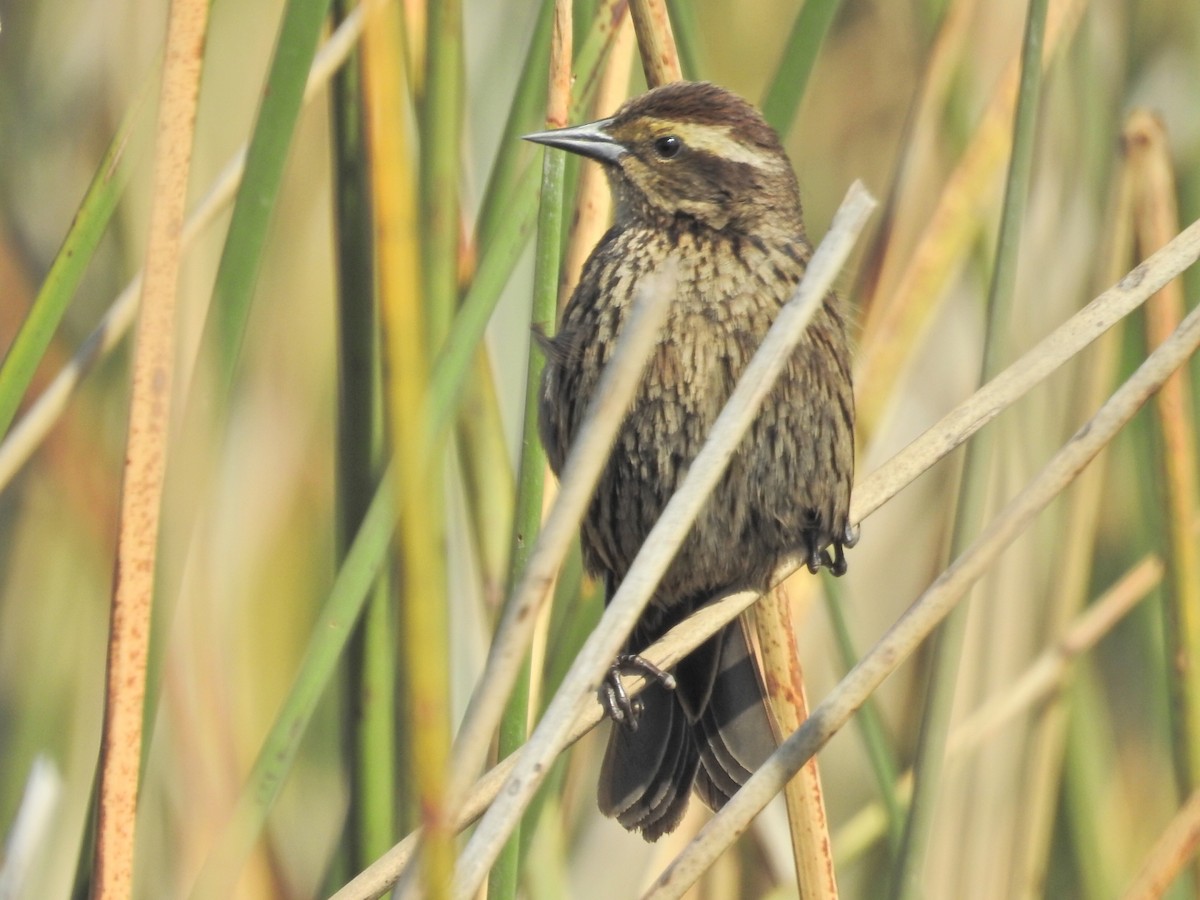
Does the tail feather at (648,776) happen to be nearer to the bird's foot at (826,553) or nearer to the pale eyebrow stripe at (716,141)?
the bird's foot at (826,553)

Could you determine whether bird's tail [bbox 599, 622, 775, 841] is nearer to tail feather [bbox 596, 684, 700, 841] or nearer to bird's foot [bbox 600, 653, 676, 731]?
tail feather [bbox 596, 684, 700, 841]

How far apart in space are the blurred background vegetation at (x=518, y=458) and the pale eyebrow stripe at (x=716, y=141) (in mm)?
86

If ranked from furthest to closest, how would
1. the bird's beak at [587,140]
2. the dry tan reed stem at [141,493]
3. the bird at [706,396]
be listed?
the bird at [706,396] < the bird's beak at [587,140] < the dry tan reed stem at [141,493]

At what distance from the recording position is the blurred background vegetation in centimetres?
184

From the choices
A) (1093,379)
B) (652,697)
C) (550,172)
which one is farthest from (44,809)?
(1093,379)

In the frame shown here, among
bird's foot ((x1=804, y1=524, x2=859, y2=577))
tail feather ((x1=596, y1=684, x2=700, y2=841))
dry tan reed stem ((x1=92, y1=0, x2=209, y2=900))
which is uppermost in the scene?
dry tan reed stem ((x1=92, y1=0, x2=209, y2=900))

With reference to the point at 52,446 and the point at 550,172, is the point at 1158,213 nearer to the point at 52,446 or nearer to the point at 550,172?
the point at 550,172

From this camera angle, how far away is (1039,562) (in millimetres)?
2148

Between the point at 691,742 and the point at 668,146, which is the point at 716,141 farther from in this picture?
the point at 691,742

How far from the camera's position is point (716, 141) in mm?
1862

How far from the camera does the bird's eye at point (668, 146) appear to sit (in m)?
1.85

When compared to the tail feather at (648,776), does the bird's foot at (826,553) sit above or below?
above

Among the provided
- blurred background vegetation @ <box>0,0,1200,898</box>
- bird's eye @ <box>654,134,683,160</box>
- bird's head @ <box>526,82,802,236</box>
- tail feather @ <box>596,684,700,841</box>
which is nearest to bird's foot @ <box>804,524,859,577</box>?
blurred background vegetation @ <box>0,0,1200,898</box>

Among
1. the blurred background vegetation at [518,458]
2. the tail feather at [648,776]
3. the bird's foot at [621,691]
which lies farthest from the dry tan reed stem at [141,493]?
the tail feather at [648,776]
